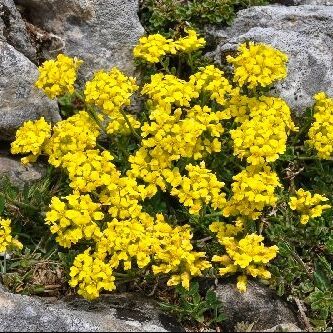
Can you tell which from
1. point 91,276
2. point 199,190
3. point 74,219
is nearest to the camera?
point 91,276

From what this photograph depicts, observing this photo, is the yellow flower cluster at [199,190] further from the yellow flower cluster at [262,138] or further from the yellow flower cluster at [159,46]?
the yellow flower cluster at [159,46]

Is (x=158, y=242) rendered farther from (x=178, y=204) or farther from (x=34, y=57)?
(x=34, y=57)

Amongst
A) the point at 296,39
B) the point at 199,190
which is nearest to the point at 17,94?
the point at 199,190

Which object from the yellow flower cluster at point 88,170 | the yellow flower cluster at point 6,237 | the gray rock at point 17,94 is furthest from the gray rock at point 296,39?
the yellow flower cluster at point 6,237

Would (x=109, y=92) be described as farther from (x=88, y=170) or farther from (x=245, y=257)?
(x=245, y=257)

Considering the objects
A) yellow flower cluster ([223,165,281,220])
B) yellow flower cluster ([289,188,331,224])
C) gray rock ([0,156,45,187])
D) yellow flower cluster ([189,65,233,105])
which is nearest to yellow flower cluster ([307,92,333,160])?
yellow flower cluster ([289,188,331,224])
